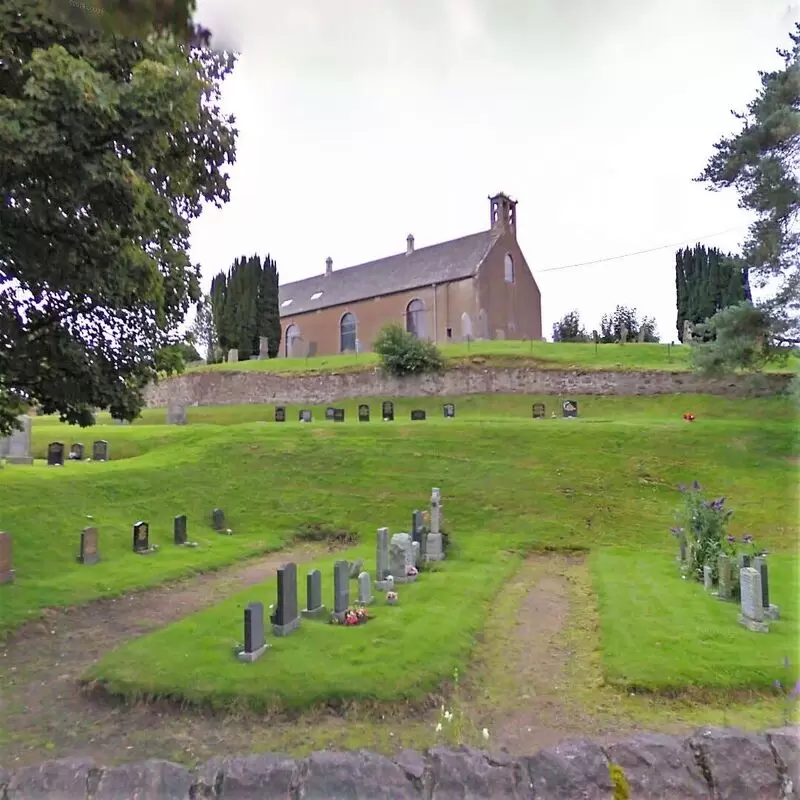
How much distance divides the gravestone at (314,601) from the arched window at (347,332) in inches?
1569

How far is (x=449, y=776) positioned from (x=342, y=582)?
473 cm

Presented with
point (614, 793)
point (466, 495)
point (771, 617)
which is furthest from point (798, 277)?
point (614, 793)

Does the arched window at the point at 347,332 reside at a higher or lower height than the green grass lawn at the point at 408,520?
higher

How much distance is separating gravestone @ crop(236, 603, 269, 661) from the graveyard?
0.03 m

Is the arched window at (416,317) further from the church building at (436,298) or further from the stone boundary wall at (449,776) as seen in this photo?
the stone boundary wall at (449,776)

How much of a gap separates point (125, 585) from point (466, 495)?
328 inches

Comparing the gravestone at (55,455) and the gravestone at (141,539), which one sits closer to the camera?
the gravestone at (141,539)

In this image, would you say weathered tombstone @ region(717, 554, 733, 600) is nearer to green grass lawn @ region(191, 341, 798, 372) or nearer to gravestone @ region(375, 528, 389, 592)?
gravestone @ region(375, 528, 389, 592)

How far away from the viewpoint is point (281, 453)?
18.0 metres

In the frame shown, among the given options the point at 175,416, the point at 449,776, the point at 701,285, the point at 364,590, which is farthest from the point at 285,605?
the point at 701,285

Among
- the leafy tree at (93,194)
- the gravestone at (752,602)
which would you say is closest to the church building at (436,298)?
the gravestone at (752,602)

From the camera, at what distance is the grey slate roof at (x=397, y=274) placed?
4325 centimetres

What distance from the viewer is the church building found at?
41.8 metres

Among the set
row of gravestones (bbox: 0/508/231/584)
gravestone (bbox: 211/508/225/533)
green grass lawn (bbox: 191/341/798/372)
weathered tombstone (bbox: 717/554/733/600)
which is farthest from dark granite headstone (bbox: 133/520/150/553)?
→ green grass lawn (bbox: 191/341/798/372)
